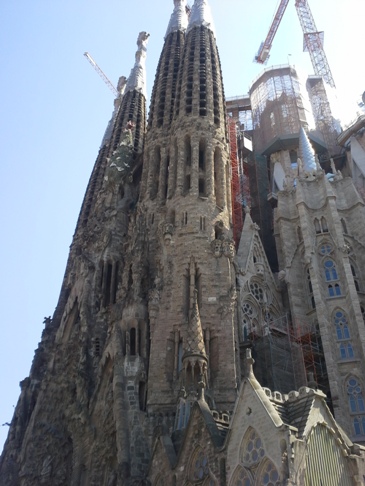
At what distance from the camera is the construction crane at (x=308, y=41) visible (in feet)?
185

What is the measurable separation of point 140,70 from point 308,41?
19.2 m

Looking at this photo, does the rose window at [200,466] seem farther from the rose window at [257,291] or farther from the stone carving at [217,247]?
the rose window at [257,291]

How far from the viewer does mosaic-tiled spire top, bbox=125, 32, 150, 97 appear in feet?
160

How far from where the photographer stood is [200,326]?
21547mm

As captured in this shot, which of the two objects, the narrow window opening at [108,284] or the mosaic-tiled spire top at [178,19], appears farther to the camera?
the mosaic-tiled spire top at [178,19]

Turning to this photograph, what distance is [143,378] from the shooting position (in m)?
21.8

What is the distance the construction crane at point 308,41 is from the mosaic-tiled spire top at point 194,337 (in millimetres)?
38862

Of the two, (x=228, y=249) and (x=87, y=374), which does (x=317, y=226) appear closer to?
(x=228, y=249)

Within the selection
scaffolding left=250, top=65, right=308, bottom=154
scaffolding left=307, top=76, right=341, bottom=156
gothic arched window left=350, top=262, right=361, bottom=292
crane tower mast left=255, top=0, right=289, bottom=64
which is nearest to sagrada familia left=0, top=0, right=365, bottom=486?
gothic arched window left=350, top=262, right=361, bottom=292

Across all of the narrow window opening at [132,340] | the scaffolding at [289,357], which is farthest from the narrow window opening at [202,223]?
the narrow window opening at [132,340]

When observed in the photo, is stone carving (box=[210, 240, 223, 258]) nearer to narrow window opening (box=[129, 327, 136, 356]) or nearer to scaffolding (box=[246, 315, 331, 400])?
scaffolding (box=[246, 315, 331, 400])

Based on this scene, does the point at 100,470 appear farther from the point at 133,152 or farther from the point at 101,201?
the point at 133,152

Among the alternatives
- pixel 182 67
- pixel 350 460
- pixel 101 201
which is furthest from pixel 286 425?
pixel 182 67

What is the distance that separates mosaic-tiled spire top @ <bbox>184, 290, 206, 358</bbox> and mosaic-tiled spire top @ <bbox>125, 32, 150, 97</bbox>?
30.9 metres
